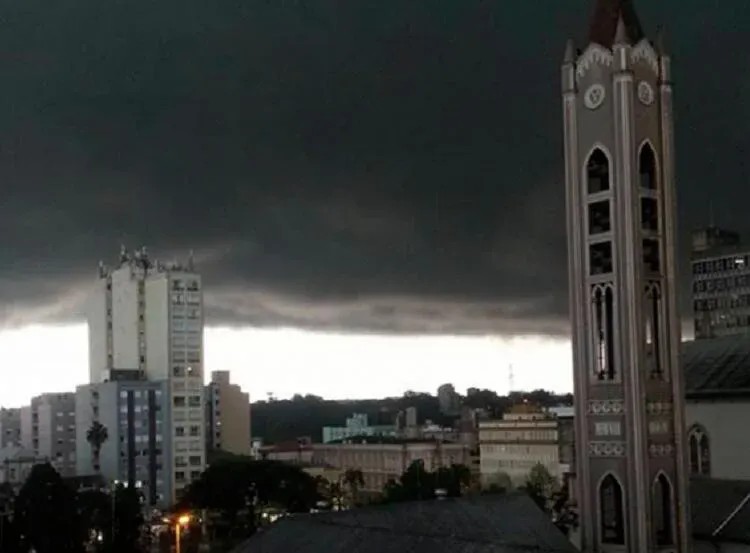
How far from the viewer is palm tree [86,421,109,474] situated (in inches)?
4471

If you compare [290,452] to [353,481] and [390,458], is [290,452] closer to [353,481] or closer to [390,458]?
[390,458]

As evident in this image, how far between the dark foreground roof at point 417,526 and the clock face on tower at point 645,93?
42.1 ft

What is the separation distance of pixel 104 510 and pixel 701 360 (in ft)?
164

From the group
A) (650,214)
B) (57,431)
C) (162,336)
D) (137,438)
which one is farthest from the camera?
(57,431)

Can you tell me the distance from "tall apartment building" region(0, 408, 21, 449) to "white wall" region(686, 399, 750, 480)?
141538 mm

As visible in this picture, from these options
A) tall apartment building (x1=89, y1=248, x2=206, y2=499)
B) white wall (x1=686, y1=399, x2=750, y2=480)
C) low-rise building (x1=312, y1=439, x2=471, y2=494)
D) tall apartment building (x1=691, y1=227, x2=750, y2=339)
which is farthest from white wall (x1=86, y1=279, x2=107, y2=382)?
white wall (x1=686, y1=399, x2=750, y2=480)

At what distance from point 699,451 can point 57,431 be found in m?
109

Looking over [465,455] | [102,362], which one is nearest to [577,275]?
[102,362]

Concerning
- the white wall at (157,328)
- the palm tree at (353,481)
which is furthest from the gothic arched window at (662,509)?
the palm tree at (353,481)

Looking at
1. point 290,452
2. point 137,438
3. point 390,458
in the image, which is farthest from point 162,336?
point 290,452

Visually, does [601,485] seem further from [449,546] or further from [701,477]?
[449,546]

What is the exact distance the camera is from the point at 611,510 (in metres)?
34.3

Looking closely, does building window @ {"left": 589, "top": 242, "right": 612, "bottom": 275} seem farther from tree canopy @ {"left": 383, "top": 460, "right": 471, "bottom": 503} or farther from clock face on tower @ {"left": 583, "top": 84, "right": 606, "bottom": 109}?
tree canopy @ {"left": 383, "top": 460, "right": 471, "bottom": 503}

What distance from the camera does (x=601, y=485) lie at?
113 ft
